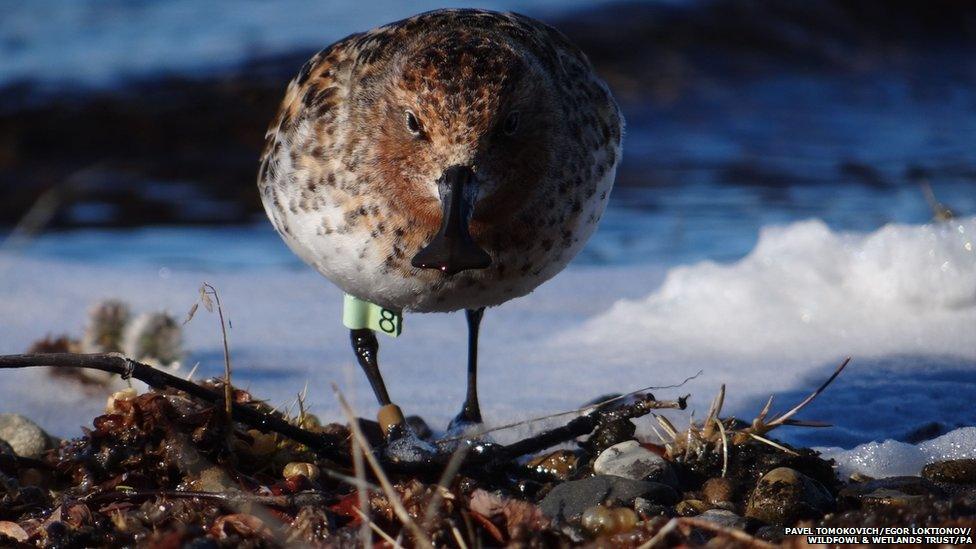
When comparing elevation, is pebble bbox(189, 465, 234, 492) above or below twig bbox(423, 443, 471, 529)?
below

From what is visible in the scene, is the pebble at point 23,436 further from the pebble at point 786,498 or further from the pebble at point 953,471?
the pebble at point 953,471

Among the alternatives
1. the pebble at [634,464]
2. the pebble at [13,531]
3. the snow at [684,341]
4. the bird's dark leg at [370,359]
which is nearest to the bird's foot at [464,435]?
the snow at [684,341]

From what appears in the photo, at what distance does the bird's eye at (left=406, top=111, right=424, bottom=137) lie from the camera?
3883 mm

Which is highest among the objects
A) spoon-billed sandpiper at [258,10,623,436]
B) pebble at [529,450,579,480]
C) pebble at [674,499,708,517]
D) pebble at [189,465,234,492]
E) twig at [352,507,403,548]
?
spoon-billed sandpiper at [258,10,623,436]

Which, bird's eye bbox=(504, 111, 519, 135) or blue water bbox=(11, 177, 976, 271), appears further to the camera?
blue water bbox=(11, 177, 976, 271)

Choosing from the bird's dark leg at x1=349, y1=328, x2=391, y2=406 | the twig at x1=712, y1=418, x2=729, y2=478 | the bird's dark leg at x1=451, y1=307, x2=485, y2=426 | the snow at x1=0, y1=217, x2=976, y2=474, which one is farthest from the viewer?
the bird's dark leg at x1=349, y1=328, x2=391, y2=406

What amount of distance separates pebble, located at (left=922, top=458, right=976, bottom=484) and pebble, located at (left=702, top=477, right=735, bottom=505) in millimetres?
627

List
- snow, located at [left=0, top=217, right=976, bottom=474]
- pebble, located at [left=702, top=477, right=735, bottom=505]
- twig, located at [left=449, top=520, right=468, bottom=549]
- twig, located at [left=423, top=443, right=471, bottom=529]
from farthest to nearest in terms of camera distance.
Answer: snow, located at [left=0, top=217, right=976, bottom=474] < pebble, located at [left=702, top=477, right=735, bottom=505] < twig, located at [left=449, top=520, right=468, bottom=549] < twig, located at [left=423, top=443, right=471, bottom=529]

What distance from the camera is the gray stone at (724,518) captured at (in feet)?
10.9

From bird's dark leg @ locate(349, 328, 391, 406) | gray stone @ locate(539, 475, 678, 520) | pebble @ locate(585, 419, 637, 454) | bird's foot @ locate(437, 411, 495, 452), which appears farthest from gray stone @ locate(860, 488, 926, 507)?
bird's dark leg @ locate(349, 328, 391, 406)

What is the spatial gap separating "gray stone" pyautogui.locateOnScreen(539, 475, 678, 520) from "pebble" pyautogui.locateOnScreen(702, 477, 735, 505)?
103 millimetres

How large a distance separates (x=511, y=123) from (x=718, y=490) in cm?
133

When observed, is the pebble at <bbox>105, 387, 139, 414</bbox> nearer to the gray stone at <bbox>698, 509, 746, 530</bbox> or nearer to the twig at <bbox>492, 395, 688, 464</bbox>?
the twig at <bbox>492, 395, 688, 464</bbox>

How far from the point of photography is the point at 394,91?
4.01 m
